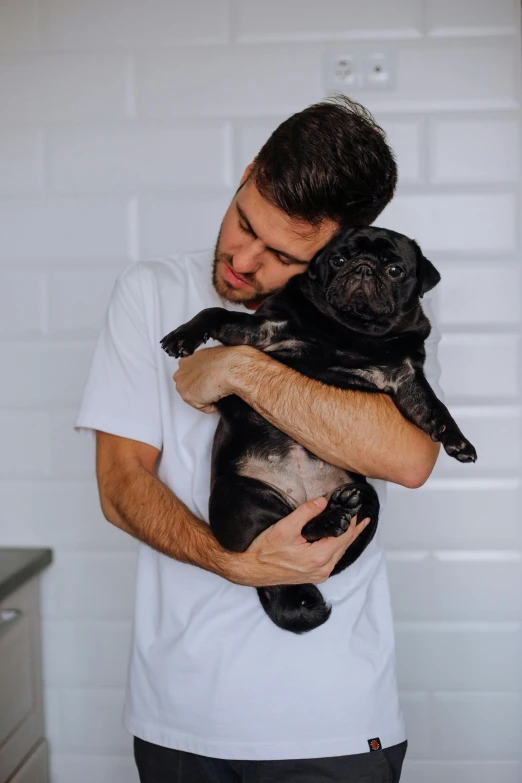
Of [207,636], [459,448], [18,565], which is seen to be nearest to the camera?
[459,448]

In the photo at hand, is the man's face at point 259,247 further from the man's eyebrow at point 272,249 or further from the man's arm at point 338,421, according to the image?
the man's arm at point 338,421

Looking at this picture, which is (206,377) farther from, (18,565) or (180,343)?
(18,565)

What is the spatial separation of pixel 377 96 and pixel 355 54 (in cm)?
11

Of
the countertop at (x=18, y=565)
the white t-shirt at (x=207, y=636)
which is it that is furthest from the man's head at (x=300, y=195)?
the countertop at (x=18, y=565)

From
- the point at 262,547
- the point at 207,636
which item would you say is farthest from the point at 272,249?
the point at 207,636

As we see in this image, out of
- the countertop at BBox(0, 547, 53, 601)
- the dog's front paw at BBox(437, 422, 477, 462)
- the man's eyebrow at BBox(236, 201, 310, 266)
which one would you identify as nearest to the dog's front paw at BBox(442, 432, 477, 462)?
the dog's front paw at BBox(437, 422, 477, 462)

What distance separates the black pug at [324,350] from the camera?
1.29 m

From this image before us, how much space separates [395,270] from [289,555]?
0.48 metres

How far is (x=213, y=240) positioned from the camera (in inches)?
78.5

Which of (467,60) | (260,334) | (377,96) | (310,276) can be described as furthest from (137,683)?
(467,60)

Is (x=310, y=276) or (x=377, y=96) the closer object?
(x=310, y=276)

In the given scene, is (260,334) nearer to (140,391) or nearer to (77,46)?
(140,391)

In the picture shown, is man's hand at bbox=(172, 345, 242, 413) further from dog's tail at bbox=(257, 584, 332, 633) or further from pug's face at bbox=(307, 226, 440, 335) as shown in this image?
dog's tail at bbox=(257, 584, 332, 633)

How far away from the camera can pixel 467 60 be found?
1.95 metres
